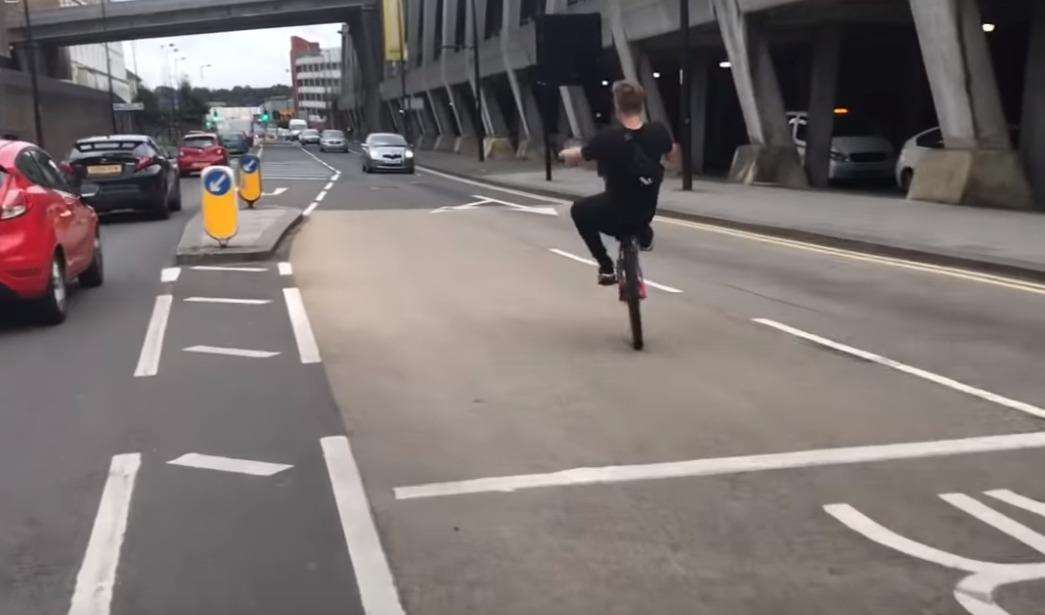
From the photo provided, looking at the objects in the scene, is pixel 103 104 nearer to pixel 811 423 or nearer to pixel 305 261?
pixel 305 261

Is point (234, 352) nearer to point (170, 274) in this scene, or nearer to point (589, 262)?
point (170, 274)

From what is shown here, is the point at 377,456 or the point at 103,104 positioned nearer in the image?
the point at 377,456

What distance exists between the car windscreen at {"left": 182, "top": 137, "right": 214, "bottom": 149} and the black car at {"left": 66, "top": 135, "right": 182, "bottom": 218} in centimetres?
2153

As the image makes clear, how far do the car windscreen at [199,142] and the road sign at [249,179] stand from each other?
21.1m

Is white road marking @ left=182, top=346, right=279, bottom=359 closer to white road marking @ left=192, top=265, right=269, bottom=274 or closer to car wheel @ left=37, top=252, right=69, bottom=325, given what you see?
car wheel @ left=37, top=252, right=69, bottom=325

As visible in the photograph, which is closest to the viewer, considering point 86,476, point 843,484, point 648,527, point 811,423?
point 648,527

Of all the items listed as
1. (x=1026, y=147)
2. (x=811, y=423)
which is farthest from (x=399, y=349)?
(x=1026, y=147)

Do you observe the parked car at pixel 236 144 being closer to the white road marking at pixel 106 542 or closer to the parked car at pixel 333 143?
the parked car at pixel 333 143

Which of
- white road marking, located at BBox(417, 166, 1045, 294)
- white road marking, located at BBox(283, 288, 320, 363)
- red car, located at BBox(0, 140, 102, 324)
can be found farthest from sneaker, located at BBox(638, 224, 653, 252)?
red car, located at BBox(0, 140, 102, 324)

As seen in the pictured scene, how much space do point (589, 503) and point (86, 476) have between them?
8.30 ft

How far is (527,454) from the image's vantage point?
602 centimetres

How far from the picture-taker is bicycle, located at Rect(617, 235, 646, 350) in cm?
865

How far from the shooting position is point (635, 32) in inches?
1419

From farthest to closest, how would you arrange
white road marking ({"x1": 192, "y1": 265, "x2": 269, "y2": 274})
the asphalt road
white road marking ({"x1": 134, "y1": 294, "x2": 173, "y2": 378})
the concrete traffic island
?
the concrete traffic island → white road marking ({"x1": 192, "y1": 265, "x2": 269, "y2": 274}) → white road marking ({"x1": 134, "y1": 294, "x2": 173, "y2": 378}) → the asphalt road
